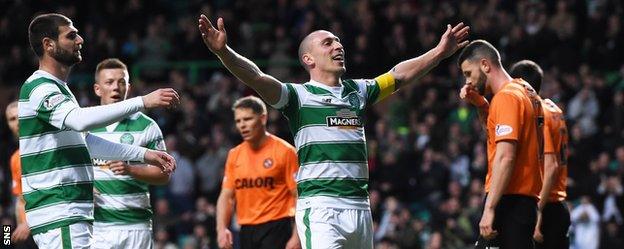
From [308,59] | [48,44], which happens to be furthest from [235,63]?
[48,44]

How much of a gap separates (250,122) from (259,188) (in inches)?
26.4

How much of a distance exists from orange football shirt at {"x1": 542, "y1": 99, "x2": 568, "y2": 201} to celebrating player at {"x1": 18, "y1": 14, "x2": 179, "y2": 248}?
3.86 metres

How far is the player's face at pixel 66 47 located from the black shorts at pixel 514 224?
3.34m

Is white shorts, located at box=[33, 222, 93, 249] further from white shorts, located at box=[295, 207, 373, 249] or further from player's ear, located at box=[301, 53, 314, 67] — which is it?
player's ear, located at box=[301, 53, 314, 67]

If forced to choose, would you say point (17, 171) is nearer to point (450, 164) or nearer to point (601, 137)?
point (450, 164)

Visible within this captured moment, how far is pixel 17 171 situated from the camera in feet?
35.2

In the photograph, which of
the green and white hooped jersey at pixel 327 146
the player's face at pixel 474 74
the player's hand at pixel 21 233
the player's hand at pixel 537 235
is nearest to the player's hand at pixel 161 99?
the green and white hooped jersey at pixel 327 146

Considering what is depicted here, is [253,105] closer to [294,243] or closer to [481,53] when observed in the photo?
[294,243]

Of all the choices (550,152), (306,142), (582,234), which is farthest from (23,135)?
(582,234)

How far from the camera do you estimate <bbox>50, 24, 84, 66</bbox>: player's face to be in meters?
7.56

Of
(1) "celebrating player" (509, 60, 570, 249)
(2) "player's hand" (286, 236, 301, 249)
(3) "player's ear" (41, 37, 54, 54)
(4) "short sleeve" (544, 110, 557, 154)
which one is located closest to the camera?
(3) "player's ear" (41, 37, 54, 54)

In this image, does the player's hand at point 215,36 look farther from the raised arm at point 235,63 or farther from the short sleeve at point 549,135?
the short sleeve at point 549,135

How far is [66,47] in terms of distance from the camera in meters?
7.58

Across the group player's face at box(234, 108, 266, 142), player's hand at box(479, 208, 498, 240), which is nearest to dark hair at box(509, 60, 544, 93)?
player's hand at box(479, 208, 498, 240)
